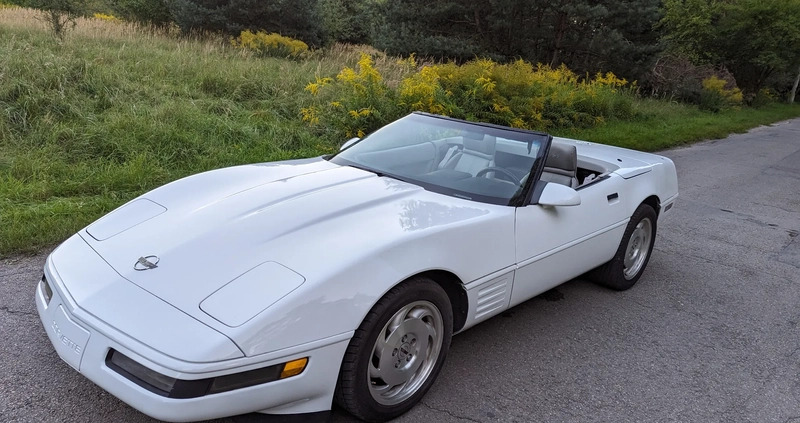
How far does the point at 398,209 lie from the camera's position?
2.86 meters

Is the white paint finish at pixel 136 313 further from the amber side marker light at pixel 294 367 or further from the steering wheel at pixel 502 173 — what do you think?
the steering wheel at pixel 502 173

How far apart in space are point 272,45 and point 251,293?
1318cm

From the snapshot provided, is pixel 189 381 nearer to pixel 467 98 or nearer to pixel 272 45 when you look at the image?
pixel 467 98

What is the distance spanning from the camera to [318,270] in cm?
225

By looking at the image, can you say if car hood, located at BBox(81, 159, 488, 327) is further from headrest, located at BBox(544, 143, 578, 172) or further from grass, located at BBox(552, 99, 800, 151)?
grass, located at BBox(552, 99, 800, 151)

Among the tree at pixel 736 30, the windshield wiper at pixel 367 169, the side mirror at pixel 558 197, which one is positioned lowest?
the windshield wiper at pixel 367 169

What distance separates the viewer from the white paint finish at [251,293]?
2.06 m

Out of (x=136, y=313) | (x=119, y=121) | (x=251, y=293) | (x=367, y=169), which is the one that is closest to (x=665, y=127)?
(x=119, y=121)

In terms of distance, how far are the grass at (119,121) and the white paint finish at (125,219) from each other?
159cm

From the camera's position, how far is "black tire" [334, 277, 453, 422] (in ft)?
7.52

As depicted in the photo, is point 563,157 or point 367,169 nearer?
point 367,169

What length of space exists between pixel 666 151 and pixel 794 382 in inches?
352

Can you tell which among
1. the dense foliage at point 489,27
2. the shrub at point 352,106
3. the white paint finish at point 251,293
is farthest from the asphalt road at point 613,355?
the dense foliage at point 489,27

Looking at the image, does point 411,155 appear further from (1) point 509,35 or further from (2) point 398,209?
(1) point 509,35
